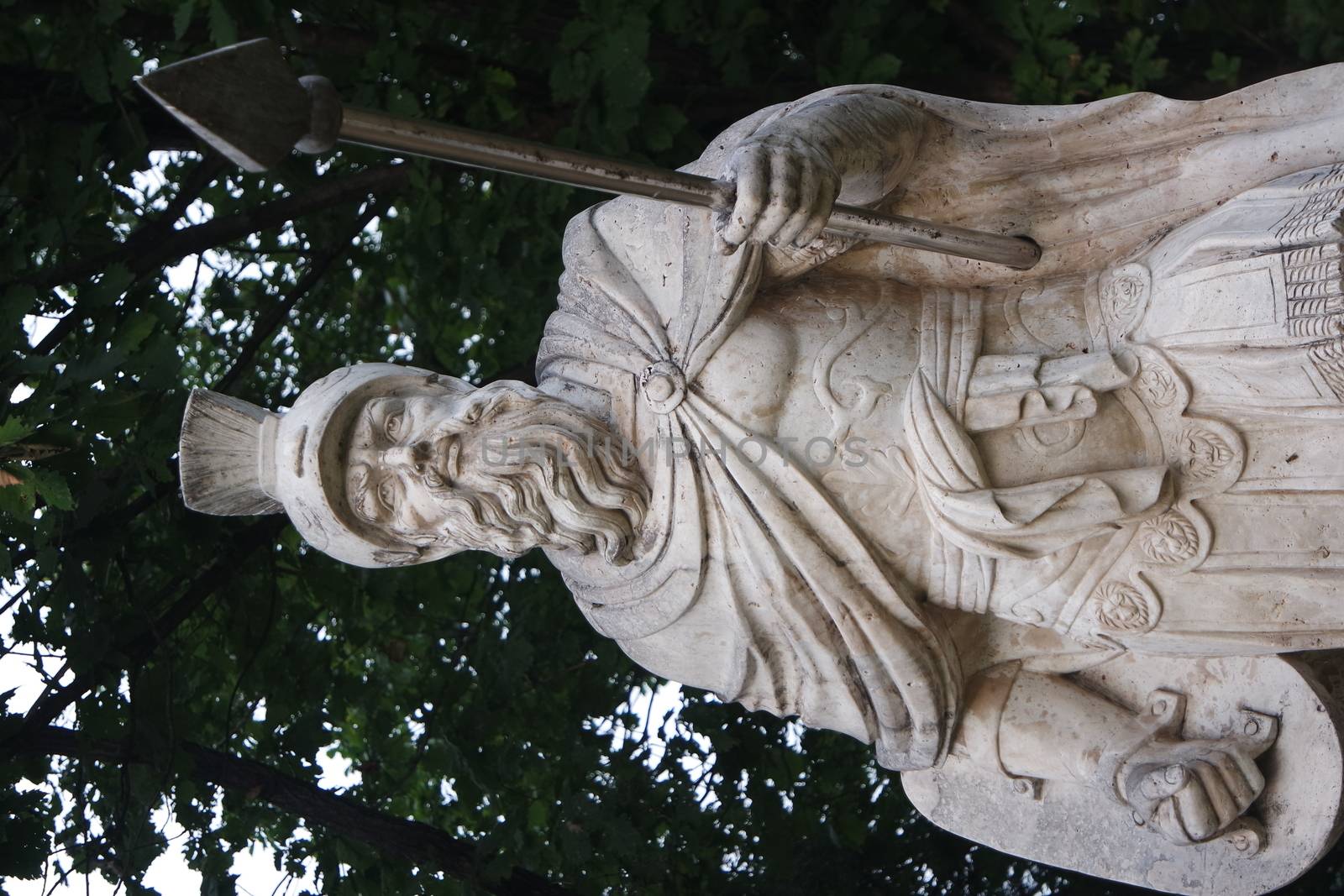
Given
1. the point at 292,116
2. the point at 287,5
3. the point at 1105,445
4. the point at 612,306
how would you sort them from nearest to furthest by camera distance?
the point at 292,116 → the point at 1105,445 → the point at 612,306 → the point at 287,5

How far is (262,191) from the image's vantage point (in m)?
Result: 5.71

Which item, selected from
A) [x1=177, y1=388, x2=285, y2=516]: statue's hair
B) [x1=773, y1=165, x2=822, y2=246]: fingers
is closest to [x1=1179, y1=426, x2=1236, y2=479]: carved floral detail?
[x1=773, y1=165, x2=822, y2=246]: fingers

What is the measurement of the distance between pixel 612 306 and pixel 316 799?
247cm

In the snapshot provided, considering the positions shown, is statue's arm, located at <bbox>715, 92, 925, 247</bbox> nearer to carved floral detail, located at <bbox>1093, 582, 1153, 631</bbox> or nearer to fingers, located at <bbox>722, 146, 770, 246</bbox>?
fingers, located at <bbox>722, 146, 770, 246</bbox>

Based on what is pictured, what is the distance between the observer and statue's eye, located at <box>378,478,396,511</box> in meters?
3.27

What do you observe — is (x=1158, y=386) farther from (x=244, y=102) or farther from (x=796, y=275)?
(x=244, y=102)

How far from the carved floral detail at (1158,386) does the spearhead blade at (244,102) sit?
172 cm

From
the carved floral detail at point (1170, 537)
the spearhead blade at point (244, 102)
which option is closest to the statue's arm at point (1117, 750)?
the carved floral detail at point (1170, 537)

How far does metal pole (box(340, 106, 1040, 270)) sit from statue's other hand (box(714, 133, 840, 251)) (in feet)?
0.14

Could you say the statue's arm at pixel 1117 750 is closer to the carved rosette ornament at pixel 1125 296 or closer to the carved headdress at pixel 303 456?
the carved rosette ornament at pixel 1125 296

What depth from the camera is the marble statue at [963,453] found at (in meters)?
3.05

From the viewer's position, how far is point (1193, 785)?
3191 millimetres

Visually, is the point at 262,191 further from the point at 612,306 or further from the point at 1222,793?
the point at 1222,793

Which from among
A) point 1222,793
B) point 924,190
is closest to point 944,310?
point 924,190
